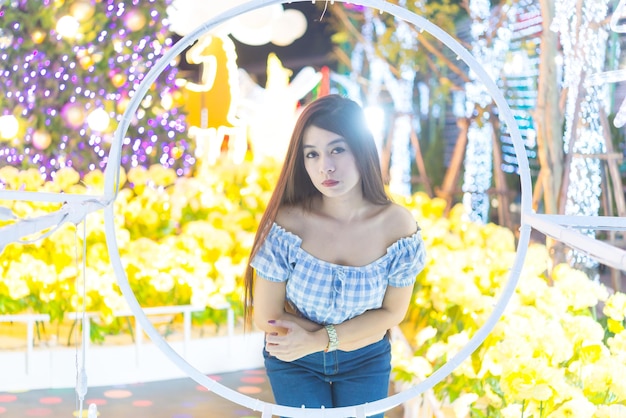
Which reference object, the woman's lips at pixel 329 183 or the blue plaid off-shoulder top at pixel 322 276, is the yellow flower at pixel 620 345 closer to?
the blue plaid off-shoulder top at pixel 322 276

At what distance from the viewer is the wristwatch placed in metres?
1.65

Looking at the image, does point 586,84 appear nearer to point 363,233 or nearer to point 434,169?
point 363,233

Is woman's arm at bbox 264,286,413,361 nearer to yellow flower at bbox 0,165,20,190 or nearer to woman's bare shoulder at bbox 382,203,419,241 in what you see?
woman's bare shoulder at bbox 382,203,419,241

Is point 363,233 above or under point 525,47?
under

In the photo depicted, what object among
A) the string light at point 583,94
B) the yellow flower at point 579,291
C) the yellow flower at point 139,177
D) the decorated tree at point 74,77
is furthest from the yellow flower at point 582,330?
the decorated tree at point 74,77

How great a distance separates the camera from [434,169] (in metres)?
8.30

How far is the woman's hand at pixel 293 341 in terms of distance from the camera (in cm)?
161

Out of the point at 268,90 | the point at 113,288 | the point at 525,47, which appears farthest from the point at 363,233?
the point at 268,90

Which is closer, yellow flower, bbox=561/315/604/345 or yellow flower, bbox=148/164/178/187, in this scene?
yellow flower, bbox=561/315/604/345

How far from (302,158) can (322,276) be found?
276 mm

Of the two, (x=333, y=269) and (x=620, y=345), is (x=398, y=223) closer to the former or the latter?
(x=333, y=269)

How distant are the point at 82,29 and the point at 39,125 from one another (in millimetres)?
540

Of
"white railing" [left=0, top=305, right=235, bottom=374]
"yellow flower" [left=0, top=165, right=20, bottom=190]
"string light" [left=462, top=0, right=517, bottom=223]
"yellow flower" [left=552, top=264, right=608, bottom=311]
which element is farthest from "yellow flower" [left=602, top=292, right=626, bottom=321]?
"yellow flower" [left=0, top=165, right=20, bottom=190]

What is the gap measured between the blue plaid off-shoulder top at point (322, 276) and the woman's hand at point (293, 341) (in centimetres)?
6
